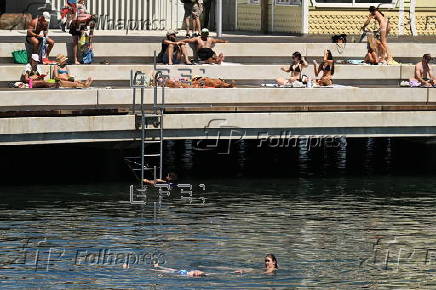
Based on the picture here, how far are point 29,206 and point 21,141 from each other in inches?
93.6

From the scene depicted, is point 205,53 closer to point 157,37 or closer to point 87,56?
point 87,56

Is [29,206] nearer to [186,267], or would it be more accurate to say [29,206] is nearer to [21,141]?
[21,141]

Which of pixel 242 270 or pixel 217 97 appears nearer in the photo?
pixel 242 270

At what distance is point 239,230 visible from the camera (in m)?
34.7

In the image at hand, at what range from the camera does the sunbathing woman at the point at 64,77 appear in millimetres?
41844

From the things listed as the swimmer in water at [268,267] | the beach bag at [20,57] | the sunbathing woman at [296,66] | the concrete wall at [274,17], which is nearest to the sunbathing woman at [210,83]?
the sunbathing woman at [296,66]

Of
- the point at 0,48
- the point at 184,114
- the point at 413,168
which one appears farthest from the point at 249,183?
the point at 0,48

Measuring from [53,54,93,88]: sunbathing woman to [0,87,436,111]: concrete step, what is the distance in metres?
1.13

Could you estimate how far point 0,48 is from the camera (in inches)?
1743

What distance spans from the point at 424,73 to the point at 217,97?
7174 mm

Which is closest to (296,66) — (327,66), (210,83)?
(327,66)

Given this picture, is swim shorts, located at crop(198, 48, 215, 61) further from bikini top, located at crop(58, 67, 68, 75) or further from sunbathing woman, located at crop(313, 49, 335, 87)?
bikini top, located at crop(58, 67, 68, 75)

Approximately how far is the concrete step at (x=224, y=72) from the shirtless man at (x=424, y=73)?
119 cm

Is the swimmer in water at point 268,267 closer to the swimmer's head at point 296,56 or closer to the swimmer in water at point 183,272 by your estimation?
the swimmer in water at point 183,272
